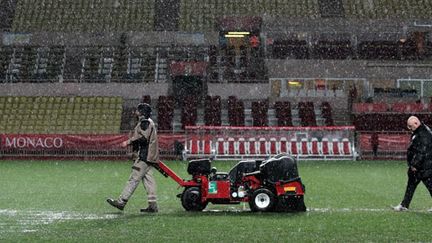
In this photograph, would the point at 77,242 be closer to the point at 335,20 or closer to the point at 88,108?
the point at 88,108

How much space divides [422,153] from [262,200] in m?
2.69

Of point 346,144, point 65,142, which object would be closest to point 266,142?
point 346,144

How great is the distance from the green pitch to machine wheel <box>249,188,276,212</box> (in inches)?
9.6

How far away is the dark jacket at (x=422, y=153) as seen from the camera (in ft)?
46.4

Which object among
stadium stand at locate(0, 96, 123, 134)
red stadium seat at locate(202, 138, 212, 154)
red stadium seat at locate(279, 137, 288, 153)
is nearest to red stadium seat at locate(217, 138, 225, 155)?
red stadium seat at locate(202, 138, 212, 154)

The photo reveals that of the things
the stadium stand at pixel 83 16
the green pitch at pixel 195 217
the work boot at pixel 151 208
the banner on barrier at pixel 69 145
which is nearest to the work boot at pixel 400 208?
the green pitch at pixel 195 217

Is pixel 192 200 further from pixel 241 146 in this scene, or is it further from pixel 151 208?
pixel 241 146

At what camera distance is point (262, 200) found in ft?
45.3

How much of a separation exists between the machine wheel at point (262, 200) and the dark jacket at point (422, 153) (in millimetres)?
2382

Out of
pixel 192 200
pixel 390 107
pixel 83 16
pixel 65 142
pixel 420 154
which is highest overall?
pixel 83 16

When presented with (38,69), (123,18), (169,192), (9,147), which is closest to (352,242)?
(169,192)

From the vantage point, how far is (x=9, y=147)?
35781 millimetres

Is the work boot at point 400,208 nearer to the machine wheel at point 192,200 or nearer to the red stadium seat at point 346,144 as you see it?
the machine wheel at point 192,200

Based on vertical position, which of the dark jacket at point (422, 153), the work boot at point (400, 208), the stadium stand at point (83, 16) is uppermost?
the stadium stand at point (83, 16)
